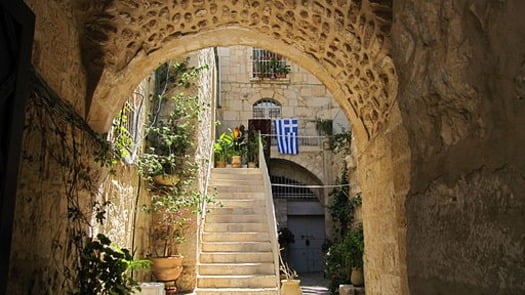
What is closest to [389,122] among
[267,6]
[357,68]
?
[357,68]

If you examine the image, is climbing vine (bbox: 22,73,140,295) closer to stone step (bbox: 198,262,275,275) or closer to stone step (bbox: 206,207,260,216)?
stone step (bbox: 198,262,275,275)

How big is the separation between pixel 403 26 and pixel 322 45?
214 cm

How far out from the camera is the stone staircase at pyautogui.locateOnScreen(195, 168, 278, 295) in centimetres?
616

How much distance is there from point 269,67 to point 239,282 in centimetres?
972

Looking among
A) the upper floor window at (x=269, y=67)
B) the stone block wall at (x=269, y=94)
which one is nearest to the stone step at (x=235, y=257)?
the stone block wall at (x=269, y=94)

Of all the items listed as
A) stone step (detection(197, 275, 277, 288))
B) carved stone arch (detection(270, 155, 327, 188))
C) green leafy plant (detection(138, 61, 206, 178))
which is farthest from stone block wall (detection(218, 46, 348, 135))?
stone step (detection(197, 275, 277, 288))

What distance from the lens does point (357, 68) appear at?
A: 3.11m

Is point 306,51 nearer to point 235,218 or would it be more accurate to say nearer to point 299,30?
point 299,30

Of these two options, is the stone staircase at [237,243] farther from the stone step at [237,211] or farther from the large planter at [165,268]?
the large planter at [165,268]

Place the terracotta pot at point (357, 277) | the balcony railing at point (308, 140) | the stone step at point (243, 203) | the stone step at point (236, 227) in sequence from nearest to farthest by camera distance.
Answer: the terracotta pot at point (357, 277) → the stone step at point (236, 227) → the stone step at point (243, 203) → the balcony railing at point (308, 140)

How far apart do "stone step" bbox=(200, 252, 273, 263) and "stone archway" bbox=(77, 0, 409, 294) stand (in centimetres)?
346

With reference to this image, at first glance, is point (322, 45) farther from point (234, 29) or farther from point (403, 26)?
point (403, 26)

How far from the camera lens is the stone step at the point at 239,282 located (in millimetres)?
6137

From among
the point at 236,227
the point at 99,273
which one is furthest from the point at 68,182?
the point at 236,227
